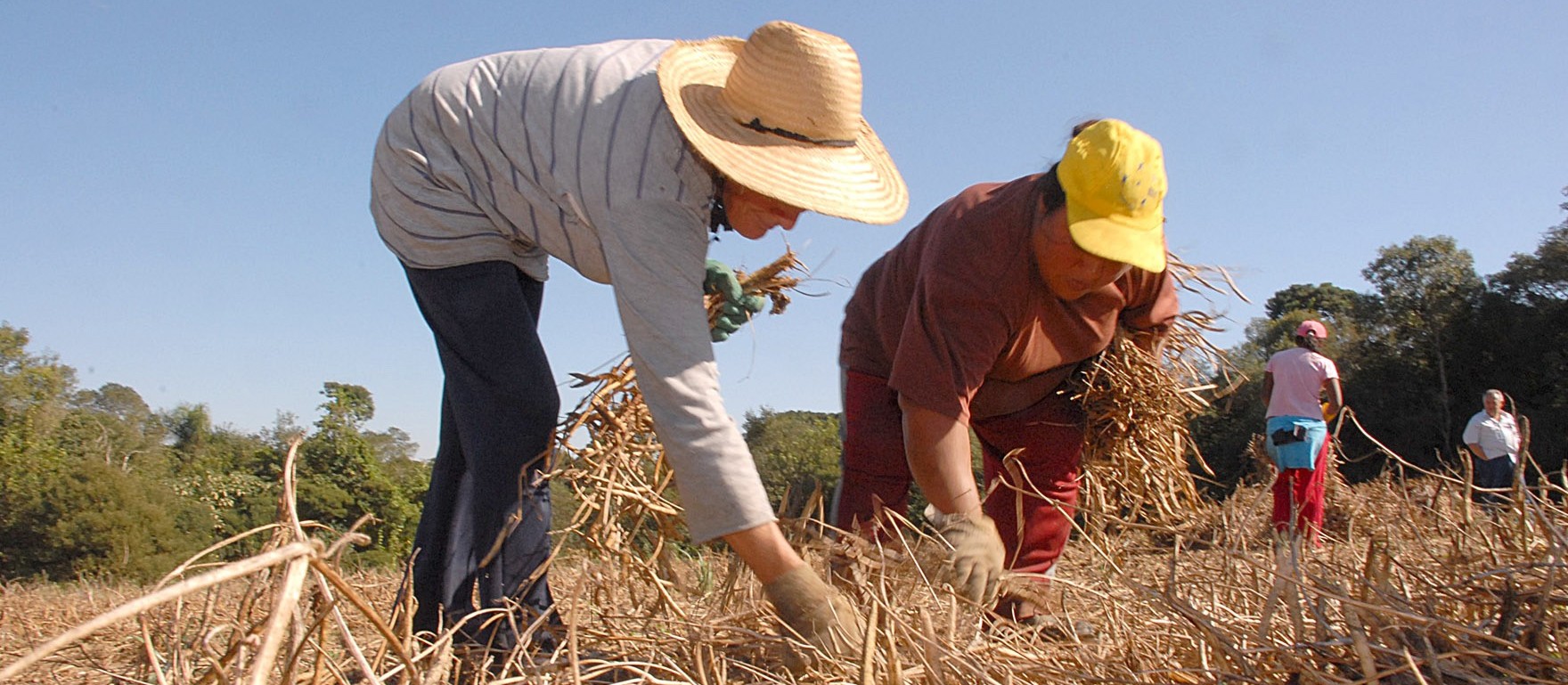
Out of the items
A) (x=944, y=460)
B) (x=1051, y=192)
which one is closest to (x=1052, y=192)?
(x=1051, y=192)

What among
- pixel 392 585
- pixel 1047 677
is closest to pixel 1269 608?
pixel 1047 677

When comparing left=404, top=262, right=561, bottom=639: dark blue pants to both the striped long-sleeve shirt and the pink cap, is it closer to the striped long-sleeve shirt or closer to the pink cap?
the striped long-sleeve shirt

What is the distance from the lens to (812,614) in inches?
66.7

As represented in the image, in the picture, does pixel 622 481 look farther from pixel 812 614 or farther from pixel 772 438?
pixel 772 438

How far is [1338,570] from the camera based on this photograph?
1598mm

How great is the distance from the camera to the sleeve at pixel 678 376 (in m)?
1.66

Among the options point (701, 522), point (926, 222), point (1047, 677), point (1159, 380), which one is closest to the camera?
point (1047, 677)

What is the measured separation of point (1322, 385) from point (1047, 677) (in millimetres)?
4817

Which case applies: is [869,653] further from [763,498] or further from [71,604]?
[71,604]

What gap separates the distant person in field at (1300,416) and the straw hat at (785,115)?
14.4 ft

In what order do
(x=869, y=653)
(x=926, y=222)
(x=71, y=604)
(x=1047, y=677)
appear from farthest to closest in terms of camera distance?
(x=71, y=604)
(x=926, y=222)
(x=1047, y=677)
(x=869, y=653)

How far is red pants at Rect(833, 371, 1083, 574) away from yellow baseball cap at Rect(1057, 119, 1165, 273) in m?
0.65

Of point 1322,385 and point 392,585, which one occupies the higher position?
point 1322,385

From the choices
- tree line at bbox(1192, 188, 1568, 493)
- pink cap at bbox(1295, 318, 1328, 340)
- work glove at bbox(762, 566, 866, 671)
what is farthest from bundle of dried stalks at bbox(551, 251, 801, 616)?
tree line at bbox(1192, 188, 1568, 493)
